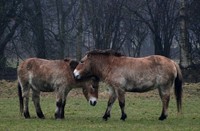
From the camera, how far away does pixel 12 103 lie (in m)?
21.5

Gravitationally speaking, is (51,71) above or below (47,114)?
above

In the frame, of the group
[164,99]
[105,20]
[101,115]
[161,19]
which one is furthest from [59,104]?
[105,20]

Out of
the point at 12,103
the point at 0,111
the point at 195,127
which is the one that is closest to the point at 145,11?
the point at 12,103

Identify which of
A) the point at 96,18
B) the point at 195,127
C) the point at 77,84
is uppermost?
the point at 96,18

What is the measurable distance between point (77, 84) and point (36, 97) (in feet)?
4.67

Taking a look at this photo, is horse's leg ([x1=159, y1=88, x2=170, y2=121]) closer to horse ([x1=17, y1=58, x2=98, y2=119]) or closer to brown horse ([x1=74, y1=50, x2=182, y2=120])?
brown horse ([x1=74, y1=50, x2=182, y2=120])

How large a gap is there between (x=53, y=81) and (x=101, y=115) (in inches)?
95.9

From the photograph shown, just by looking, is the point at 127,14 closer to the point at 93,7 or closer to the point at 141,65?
the point at 93,7

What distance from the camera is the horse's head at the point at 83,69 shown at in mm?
14898

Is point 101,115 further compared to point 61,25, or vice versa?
point 61,25

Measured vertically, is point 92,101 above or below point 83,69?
below

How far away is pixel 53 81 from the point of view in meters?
15.1

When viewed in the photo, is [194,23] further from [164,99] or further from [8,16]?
[164,99]

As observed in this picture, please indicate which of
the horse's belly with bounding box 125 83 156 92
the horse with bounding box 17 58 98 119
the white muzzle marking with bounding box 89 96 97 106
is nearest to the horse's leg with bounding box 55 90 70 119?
the horse with bounding box 17 58 98 119
